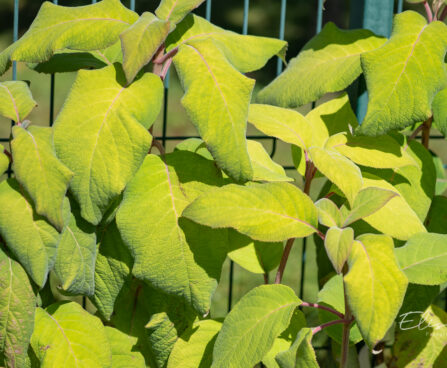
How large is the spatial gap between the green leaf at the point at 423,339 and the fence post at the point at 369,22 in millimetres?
629

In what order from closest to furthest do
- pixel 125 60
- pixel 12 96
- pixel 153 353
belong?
1. pixel 125 60
2. pixel 12 96
3. pixel 153 353

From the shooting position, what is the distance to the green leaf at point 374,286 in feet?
5.20

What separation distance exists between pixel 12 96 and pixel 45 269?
1.38 feet

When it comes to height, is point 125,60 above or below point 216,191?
above

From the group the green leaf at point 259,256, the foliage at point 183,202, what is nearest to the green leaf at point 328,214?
the foliage at point 183,202

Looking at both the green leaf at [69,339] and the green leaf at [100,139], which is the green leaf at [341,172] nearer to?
the green leaf at [100,139]

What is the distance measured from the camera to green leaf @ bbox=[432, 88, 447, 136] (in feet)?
6.70

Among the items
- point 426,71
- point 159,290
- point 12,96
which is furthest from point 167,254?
point 426,71

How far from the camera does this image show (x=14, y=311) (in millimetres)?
1729

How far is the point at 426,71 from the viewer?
1899 mm

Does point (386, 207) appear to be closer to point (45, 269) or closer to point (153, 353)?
point (153, 353)

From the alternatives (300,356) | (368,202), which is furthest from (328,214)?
(300,356)

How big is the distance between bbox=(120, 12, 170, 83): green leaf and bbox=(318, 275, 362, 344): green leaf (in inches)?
29.1

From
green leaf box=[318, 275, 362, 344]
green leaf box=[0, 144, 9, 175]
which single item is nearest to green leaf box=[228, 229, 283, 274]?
green leaf box=[318, 275, 362, 344]
